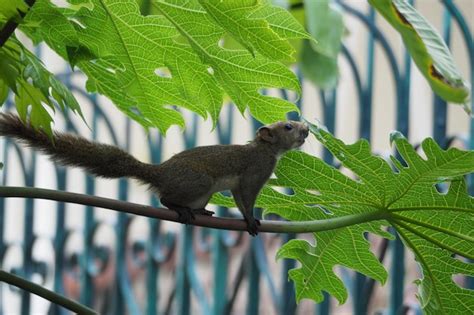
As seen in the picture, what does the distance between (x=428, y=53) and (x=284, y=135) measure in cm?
84

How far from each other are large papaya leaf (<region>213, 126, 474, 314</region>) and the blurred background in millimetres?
664

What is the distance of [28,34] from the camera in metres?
1.00

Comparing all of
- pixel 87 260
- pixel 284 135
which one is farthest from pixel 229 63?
pixel 87 260

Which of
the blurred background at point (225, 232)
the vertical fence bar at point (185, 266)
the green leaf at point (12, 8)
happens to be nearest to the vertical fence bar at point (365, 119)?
the blurred background at point (225, 232)

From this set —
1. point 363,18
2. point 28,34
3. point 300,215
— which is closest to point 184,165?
point 300,215

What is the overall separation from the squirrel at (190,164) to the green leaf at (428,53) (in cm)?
41

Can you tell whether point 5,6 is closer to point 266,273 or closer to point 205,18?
point 205,18

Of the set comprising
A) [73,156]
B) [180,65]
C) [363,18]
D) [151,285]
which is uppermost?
[363,18]

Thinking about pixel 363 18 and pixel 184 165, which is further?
pixel 363 18

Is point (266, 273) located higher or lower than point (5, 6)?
lower

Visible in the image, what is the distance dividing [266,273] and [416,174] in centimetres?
123

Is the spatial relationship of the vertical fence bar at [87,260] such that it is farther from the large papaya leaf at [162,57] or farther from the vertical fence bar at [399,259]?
the large papaya leaf at [162,57]

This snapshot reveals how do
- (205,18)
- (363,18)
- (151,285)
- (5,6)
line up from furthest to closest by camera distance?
(151,285), (363,18), (205,18), (5,6)

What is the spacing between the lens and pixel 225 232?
2281 millimetres
